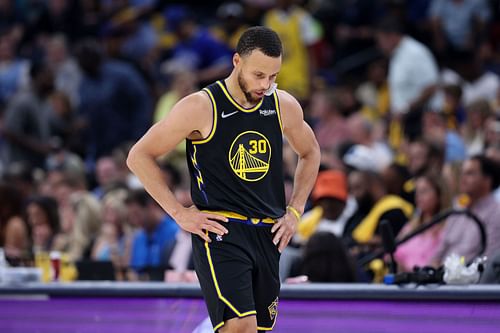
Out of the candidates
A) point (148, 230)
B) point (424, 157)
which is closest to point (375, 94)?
point (424, 157)

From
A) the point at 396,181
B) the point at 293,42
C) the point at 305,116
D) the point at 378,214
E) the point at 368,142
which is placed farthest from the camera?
the point at 293,42

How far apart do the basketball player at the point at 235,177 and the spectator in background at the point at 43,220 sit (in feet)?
17.9

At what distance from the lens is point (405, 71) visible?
12.8 metres

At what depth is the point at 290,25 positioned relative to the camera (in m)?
14.4

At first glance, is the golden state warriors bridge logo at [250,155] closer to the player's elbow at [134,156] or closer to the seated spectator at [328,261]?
the player's elbow at [134,156]

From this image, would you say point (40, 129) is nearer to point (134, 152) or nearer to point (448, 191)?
point (448, 191)

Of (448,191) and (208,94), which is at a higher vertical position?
(208,94)

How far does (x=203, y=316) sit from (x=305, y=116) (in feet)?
21.7

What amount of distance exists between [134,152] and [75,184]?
6.97 metres

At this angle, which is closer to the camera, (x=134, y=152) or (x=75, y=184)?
(x=134, y=152)

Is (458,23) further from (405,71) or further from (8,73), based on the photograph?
(8,73)

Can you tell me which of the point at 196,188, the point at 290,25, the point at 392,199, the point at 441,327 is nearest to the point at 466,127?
the point at 392,199

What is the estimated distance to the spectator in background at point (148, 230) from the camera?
32.2ft

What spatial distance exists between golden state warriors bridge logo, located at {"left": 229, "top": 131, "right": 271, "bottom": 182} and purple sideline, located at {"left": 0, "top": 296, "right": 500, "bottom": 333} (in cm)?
Result: 163
